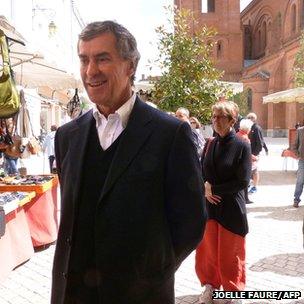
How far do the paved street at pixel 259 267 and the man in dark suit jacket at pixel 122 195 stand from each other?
8.64 feet

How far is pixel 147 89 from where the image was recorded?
458 inches

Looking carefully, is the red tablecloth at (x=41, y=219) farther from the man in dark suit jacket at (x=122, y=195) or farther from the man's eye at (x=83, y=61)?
the man's eye at (x=83, y=61)

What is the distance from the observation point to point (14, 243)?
535 cm

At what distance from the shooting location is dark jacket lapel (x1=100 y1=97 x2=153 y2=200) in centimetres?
191

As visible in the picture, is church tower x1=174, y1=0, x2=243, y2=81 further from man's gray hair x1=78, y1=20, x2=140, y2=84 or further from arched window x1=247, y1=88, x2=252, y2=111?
man's gray hair x1=78, y1=20, x2=140, y2=84

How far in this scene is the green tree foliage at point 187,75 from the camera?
10398 millimetres

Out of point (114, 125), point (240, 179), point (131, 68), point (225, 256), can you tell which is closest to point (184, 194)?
point (114, 125)

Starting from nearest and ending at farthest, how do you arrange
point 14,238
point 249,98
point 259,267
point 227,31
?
point 14,238
point 259,267
point 249,98
point 227,31

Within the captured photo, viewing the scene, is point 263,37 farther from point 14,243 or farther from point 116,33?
point 116,33

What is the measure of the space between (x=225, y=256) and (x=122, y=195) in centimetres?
242

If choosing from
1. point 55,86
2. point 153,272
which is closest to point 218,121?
point 153,272

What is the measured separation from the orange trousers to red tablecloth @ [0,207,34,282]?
90.3 inches

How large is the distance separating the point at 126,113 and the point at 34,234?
182 inches

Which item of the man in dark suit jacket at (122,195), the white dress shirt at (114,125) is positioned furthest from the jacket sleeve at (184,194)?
the white dress shirt at (114,125)
